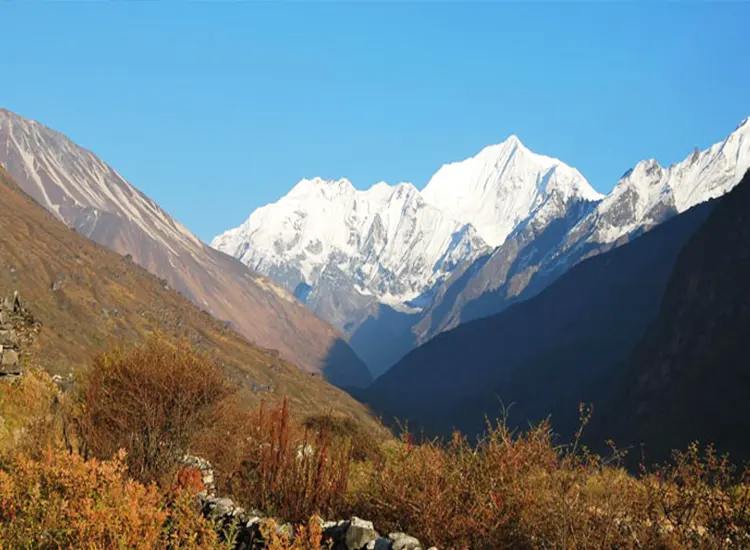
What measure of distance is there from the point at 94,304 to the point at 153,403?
469ft

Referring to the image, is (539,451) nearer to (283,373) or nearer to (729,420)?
(729,420)

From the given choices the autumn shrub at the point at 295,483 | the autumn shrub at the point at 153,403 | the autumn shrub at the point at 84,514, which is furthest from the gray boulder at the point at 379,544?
the autumn shrub at the point at 153,403

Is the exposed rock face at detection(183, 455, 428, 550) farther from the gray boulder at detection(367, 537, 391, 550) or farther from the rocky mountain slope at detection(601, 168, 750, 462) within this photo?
the rocky mountain slope at detection(601, 168, 750, 462)

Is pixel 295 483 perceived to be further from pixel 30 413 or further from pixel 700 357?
pixel 700 357

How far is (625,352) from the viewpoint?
171m

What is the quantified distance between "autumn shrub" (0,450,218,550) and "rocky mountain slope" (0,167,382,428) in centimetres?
9180

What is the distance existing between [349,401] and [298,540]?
574ft

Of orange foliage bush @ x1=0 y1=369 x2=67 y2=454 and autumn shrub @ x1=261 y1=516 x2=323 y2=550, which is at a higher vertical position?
orange foliage bush @ x1=0 y1=369 x2=67 y2=454

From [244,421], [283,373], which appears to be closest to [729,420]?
[244,421]

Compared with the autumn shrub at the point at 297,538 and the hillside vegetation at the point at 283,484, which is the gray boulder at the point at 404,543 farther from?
the autumn shrub at the point at 297,538

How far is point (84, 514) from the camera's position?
25.7 ft

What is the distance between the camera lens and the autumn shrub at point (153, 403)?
42.7ft

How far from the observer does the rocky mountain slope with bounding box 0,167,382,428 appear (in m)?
121

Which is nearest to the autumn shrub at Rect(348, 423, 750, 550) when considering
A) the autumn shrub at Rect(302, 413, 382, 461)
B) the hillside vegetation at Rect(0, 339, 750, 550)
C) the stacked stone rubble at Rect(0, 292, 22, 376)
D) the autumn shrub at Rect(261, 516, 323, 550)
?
the hillside vegetation at Rect(0, 339, 750, 550)
